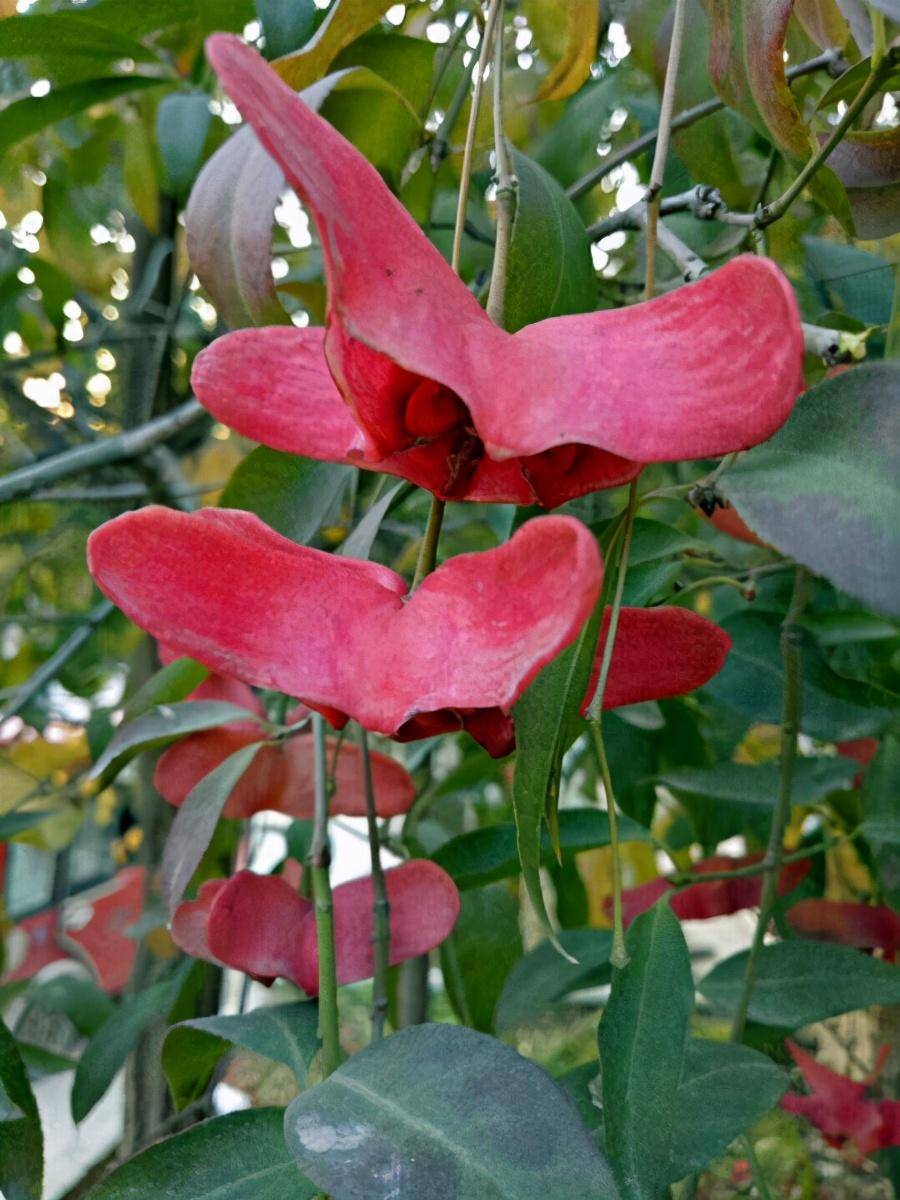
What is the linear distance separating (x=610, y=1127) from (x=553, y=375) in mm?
163

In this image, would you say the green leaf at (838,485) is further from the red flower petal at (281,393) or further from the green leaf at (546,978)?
the green leaf at (546,978)

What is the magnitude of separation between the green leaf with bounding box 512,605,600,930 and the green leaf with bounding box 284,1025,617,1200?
0.12 feet

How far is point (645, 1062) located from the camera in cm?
25

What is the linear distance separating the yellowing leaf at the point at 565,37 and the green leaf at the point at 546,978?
33cm

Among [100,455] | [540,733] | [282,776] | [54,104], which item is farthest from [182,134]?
[540,733]

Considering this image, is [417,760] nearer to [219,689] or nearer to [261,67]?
[219,689]

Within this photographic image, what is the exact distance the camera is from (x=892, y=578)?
18 centimetres

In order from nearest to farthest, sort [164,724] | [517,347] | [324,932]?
1. [517,347]
2. [324,932]
3. [164,724]

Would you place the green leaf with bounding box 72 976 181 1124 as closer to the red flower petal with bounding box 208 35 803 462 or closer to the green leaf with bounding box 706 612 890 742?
the green leaf with bounding box 706 612 890 742

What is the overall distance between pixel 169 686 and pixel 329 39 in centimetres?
23

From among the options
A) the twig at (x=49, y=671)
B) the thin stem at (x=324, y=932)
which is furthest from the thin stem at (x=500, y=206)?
the twig at (x=49, y=671)

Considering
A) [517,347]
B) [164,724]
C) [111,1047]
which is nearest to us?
[517,347]

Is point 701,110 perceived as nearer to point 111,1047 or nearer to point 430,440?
point 430,440

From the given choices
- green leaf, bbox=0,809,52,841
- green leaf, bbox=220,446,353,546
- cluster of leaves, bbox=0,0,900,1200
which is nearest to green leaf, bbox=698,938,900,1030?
cluster of leaves, bbox=0,0,900,1200
